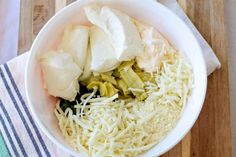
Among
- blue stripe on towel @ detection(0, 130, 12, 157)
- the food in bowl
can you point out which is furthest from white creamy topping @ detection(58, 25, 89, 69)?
blue stripe on towel @ detection(0, 130, 12, 157)

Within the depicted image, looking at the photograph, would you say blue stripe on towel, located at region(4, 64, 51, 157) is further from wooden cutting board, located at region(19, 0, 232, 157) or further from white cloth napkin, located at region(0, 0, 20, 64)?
white cloth napkin, located at region(0, 0, 20, 64)

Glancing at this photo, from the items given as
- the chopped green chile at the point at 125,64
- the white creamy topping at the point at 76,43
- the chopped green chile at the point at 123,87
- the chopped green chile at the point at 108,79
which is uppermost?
the white creamy topping at the point at 76,43

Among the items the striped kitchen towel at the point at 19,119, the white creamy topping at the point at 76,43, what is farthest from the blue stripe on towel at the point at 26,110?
the white creamy topping at the point at 76,43

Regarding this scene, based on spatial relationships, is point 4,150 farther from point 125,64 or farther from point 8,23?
point 8,23

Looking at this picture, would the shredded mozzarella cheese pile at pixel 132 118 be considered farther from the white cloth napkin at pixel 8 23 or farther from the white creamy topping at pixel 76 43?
the white cloth napkin at pixel 8 23

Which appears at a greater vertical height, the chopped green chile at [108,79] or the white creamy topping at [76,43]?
the white creamy topping at [76,43]

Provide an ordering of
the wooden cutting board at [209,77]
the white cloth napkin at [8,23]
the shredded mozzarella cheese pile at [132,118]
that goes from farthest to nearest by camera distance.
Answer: the white cloth napkin at [8,23] → the wooden cutting board at [209,77] → the shredded mozzarella cheese pile at [132,118]

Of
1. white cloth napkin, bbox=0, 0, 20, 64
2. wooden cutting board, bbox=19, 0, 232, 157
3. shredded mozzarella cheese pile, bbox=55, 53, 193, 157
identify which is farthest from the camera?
white cloth napkin, bbox=0, 0, 20, 64

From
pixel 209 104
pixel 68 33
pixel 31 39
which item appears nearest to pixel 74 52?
pixel 68 33

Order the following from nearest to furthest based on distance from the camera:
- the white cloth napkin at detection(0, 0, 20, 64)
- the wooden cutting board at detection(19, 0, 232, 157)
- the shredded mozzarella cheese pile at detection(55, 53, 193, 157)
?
1. the shredded mozzarella cheese pile at detection(55, 53, 193, 157)
2. the wooden cutting board at detection(19, 0, 232, 157)
3. the white cloth napkin at detection(0, 0, 20, 64)
